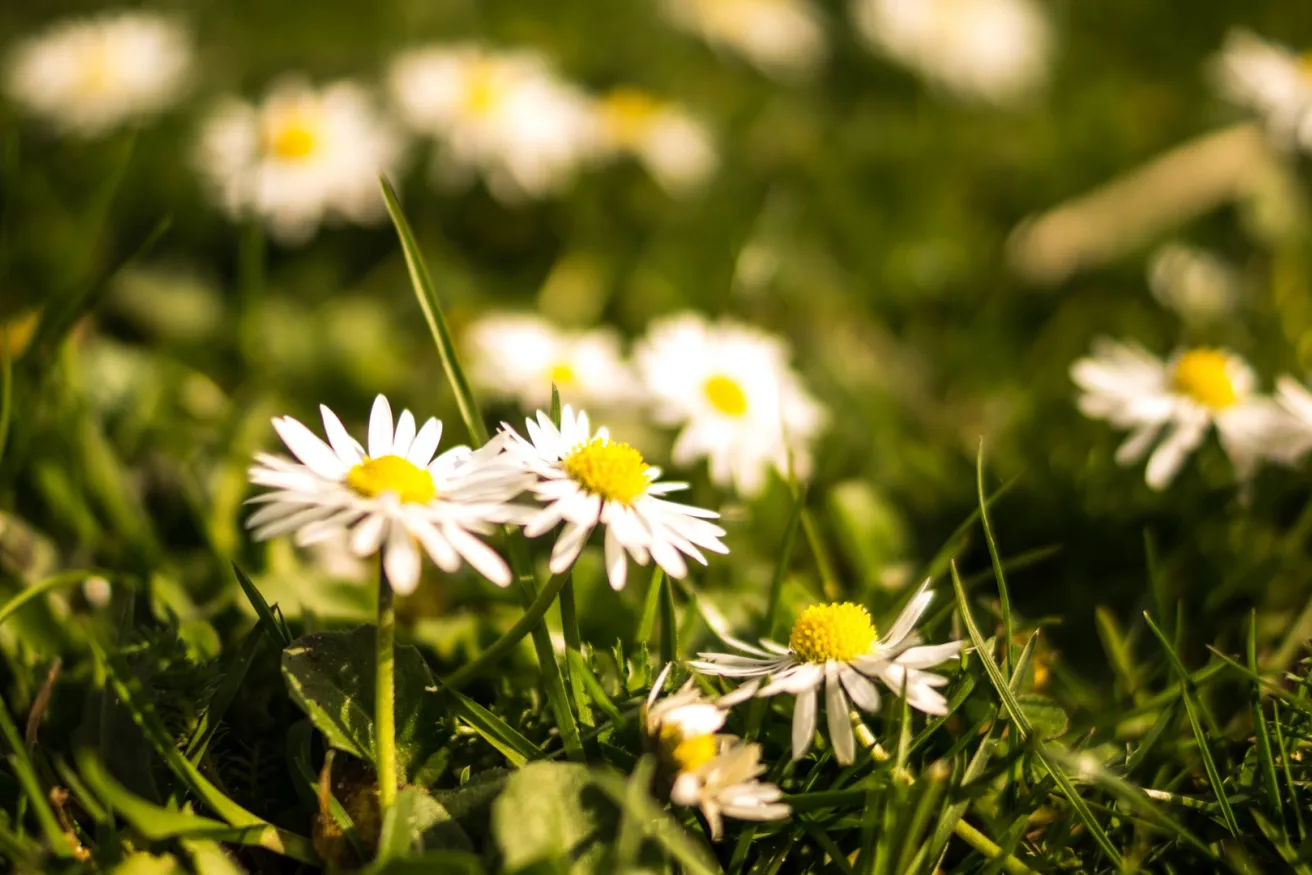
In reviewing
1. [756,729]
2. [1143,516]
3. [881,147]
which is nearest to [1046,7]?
[881,147]

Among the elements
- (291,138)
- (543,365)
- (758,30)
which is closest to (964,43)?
(758,30)

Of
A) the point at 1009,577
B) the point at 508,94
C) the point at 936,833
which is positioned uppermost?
the point at 508,94

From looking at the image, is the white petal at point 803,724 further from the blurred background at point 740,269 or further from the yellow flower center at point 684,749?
the blurred background at point 740,269

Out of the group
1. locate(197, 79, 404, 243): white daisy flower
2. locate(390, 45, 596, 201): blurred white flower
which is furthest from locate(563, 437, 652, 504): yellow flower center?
locate(390, 45, 596, 201): blurred white flower

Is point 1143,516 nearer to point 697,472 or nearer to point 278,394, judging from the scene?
point 697,472

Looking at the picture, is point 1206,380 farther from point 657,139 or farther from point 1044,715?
point 657,139

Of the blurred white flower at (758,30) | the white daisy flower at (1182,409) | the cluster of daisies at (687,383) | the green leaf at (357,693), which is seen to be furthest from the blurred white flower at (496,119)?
the green leaf at (357,693)
